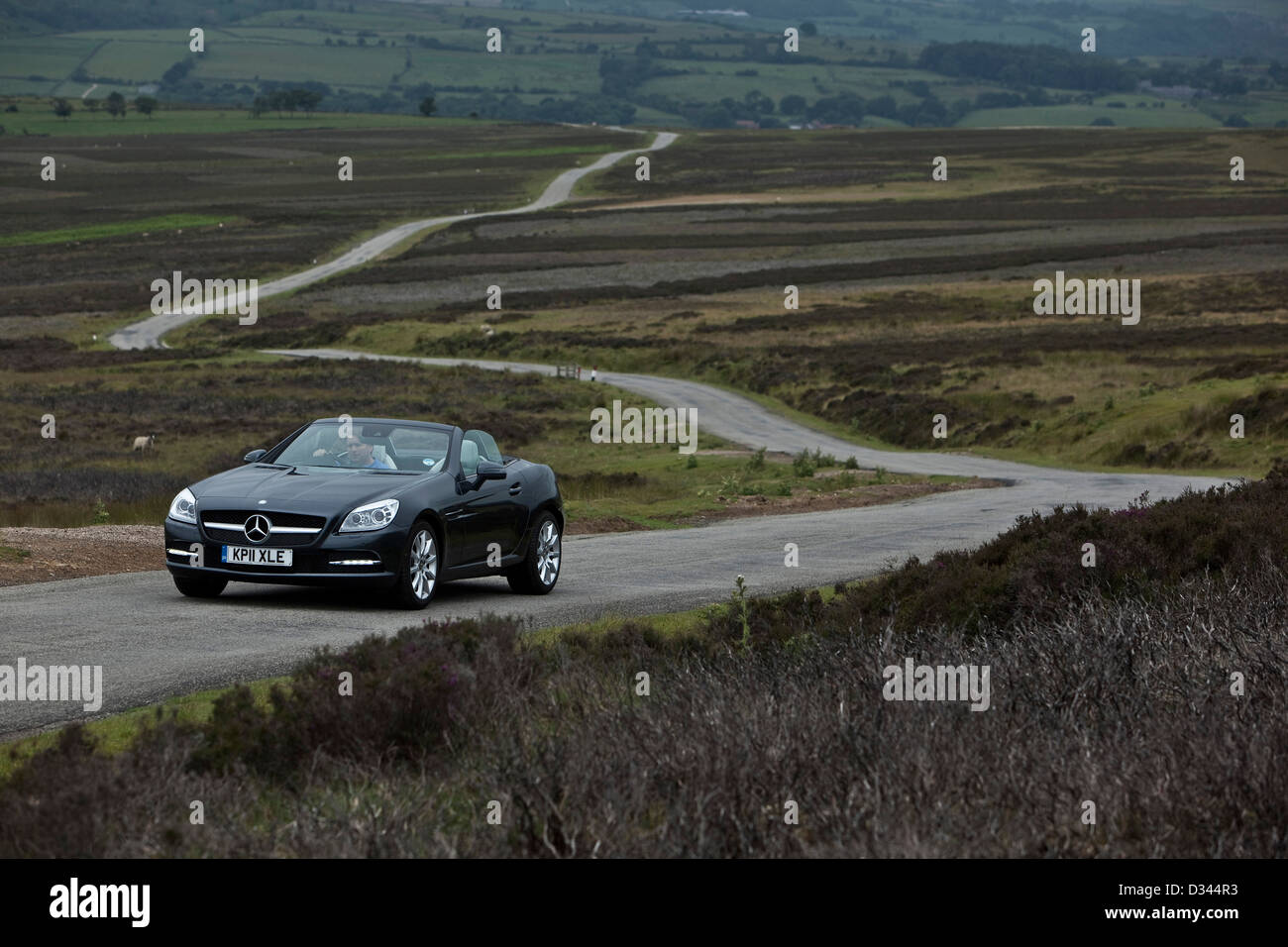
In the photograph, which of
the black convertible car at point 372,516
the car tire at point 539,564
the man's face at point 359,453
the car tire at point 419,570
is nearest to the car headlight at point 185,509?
the black convertible car at point 372,516

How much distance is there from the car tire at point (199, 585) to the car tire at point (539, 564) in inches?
106

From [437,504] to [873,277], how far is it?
84.9 m

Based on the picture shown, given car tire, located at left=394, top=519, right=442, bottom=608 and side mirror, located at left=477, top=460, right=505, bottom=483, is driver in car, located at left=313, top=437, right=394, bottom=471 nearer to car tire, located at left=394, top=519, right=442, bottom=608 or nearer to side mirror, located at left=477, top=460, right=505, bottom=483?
side mirror, located at left=477, top=460, right=505, bottom=483

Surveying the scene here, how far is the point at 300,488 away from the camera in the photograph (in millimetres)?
13219

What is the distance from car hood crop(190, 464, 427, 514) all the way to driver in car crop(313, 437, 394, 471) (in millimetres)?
143

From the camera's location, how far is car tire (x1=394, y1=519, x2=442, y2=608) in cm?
1311

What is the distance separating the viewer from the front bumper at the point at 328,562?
1278 cm

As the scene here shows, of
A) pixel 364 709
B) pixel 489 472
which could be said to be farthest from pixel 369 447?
pixel 364 709

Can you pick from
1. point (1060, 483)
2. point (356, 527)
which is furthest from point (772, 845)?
point (1060, 483)

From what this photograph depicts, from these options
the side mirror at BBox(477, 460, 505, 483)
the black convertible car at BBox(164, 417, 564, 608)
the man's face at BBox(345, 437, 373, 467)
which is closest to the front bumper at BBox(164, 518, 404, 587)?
the black convertible car at BBox(164, 417, 564, 608)

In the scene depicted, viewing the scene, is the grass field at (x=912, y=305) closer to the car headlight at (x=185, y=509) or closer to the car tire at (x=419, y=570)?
the car tire at (x=419, y=570)

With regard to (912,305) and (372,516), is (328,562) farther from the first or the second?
(912,305)
